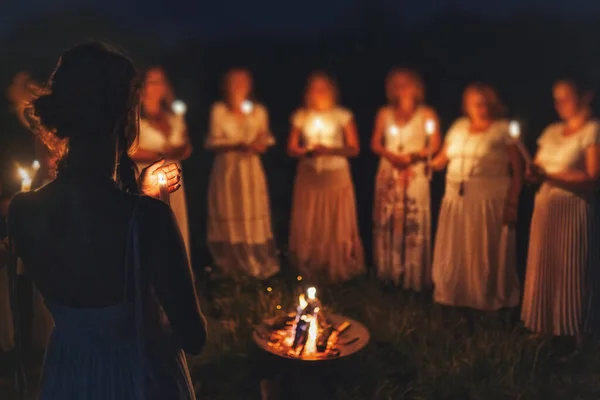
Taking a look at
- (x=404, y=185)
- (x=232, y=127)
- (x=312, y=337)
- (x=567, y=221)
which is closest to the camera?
(x=312, y=337)

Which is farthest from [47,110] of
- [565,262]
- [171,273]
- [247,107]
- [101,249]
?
[247,107]

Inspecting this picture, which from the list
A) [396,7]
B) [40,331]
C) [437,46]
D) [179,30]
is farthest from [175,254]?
[179,30]

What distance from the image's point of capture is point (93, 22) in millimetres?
9977

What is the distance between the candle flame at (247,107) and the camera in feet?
21.7

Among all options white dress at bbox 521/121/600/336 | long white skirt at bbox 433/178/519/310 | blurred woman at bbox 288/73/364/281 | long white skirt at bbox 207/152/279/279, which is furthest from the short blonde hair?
long white skirt at bbox 207/152/279/279

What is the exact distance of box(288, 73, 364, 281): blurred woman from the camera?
6719 mm

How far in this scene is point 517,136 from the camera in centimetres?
541

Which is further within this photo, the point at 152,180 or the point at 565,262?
the point at 565,262

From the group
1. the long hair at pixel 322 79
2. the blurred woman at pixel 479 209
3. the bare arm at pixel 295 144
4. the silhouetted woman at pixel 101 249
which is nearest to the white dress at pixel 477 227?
the blurred woman at pixel 479 209

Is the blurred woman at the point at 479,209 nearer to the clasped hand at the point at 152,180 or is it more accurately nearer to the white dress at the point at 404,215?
the white dress at the point at 404,215

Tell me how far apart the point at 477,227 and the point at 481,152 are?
2.27 feet

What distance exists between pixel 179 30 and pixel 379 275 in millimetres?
5218

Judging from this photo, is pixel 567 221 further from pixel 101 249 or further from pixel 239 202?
pixel 101 249

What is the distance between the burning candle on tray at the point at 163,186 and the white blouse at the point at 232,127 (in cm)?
453
